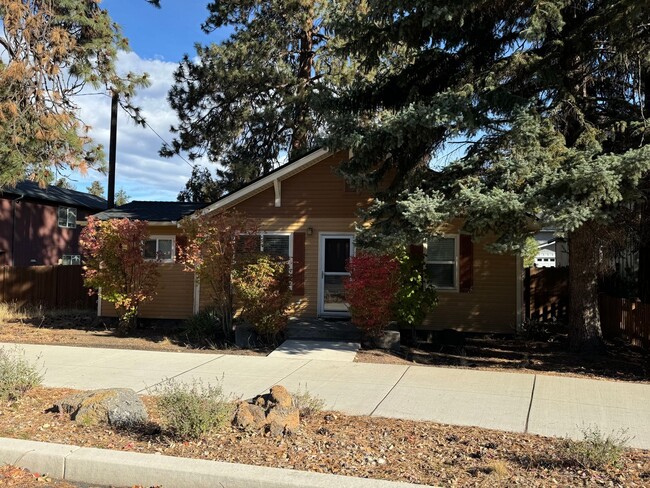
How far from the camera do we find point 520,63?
27.9ft

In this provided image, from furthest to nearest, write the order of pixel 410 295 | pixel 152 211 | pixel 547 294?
pixel 152 211 → pixel 547 294 → pixel 410 295

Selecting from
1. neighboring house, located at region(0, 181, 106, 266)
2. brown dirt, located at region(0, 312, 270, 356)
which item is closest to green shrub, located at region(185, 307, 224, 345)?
brown dirt, located at region(0, 312, 270, 356)

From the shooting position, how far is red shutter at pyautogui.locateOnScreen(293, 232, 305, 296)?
506 inches

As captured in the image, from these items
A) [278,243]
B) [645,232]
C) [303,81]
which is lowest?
[278,243]

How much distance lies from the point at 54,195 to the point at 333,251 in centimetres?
2081

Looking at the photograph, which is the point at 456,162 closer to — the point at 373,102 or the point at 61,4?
the point at 373,102

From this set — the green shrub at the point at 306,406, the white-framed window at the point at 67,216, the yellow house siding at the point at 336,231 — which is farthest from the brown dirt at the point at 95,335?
the white-framed window at the point at 67,216

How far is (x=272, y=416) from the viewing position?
5.13 meters

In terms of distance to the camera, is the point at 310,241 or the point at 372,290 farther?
the point at 310,241

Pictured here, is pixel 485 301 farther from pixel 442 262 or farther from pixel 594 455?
pixel 594 455

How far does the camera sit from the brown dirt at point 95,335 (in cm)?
1082

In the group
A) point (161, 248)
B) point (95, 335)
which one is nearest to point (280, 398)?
point (95, 335)

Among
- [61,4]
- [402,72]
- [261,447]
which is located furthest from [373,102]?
[61,4]

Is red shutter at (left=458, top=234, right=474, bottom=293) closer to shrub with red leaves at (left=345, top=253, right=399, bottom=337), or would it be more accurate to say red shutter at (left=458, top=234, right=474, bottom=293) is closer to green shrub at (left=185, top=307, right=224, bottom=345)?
shrub with red leaves at (left=345, top=253, right=399, bottom=337)
